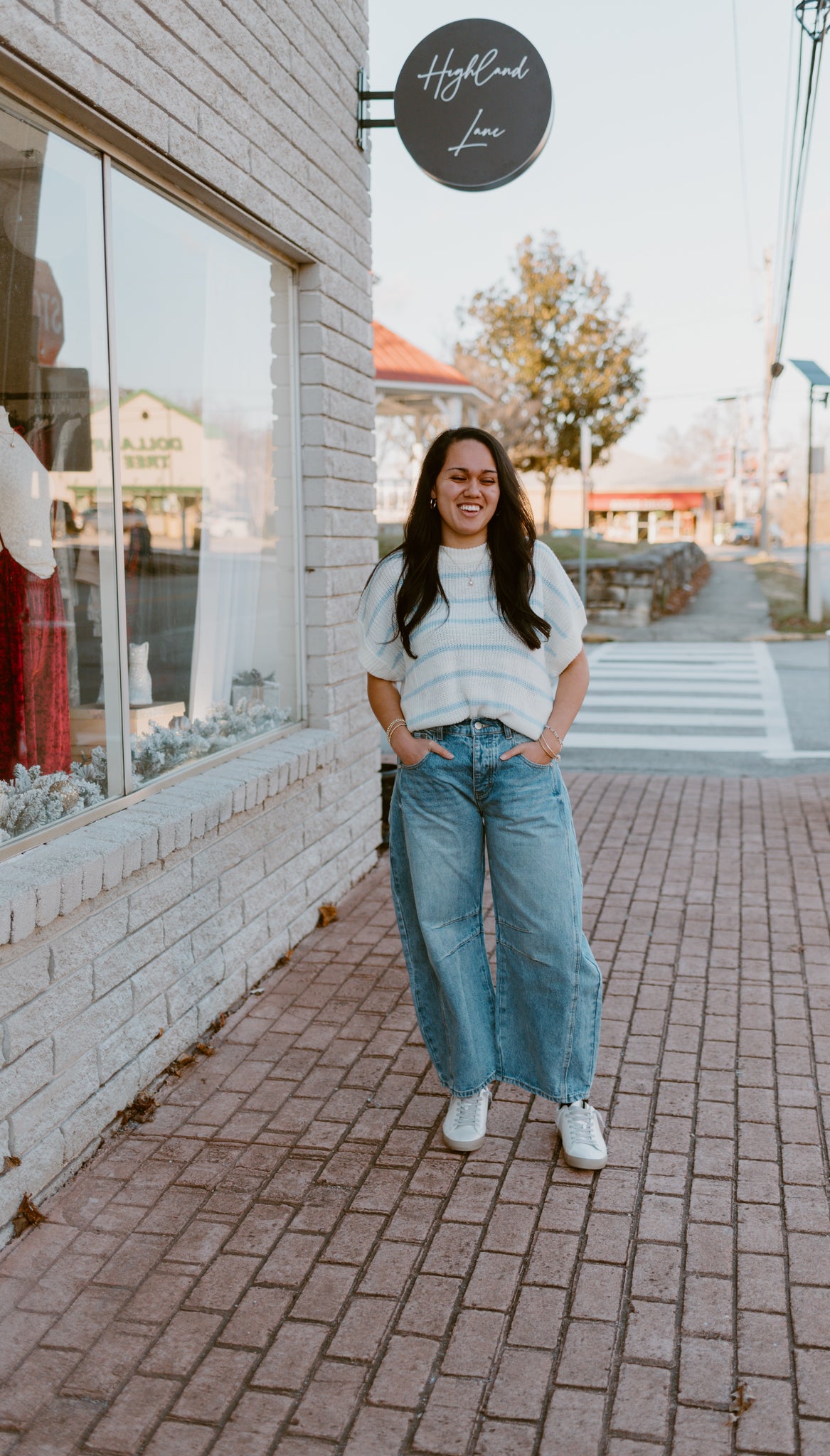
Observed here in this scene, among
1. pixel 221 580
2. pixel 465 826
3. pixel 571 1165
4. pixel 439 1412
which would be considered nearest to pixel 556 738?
pixel 465 826

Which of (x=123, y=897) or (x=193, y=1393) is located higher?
(x=123, y=897)

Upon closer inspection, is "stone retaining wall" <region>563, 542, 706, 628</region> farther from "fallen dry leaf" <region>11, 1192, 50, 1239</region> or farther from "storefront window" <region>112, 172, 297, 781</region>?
"fallen dry leaf" <region>11, 1192, 50, 1239</region>

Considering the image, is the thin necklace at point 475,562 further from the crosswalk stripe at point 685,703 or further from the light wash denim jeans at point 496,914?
the crosswalk stripe at point 685,703

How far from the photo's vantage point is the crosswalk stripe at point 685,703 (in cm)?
1073

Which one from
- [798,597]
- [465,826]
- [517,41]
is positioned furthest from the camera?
[798,597]

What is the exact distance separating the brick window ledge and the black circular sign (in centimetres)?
244

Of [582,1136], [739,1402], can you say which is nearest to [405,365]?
[582,1136]

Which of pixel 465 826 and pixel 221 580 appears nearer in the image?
pixel 465 826

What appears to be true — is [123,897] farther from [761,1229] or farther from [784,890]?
[784,890]

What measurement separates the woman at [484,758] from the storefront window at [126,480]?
100cm

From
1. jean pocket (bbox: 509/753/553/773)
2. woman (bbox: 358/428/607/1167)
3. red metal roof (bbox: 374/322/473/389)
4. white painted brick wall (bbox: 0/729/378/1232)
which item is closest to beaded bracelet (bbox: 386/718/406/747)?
woman (bbox: 358/428/607/1167)

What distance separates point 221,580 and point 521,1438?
11.5 ft

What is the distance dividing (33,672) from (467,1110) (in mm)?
1810

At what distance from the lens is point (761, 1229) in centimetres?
310
